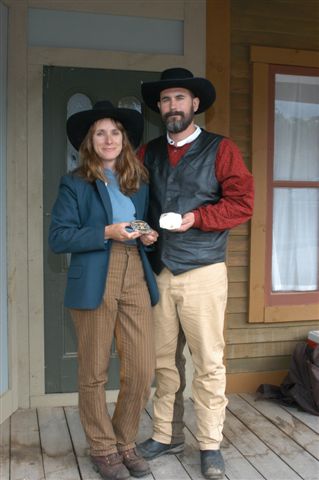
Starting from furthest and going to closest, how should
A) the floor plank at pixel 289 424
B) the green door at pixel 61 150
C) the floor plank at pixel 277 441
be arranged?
the green door at pixel 61 150
the floor plank at pixel 289 424
the floor plank at pixel 277 441

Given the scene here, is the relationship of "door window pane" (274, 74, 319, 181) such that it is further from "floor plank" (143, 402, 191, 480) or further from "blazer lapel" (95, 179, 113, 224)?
"floor plank" (143, 402, 191, 480)

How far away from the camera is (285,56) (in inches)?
151

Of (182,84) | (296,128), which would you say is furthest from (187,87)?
(296,128)

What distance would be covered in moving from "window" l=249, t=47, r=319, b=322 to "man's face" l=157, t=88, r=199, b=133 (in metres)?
1.08

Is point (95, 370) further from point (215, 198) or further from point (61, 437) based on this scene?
point (215, 198)

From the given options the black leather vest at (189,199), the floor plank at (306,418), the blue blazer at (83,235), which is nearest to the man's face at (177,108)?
the black leather vest at (189,199)

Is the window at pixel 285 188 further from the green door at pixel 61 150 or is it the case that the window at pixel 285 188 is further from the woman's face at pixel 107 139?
the woman's face at pixel 107 139

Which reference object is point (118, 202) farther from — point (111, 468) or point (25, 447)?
point (25, 447)

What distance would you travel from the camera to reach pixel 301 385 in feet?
12.2

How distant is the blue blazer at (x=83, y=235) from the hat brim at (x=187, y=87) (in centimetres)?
61

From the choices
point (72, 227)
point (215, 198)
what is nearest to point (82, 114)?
point (72, 227)

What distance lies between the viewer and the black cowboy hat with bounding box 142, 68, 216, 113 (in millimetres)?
2771

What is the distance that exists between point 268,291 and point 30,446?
6.07ft

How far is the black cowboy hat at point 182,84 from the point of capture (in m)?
2.77
